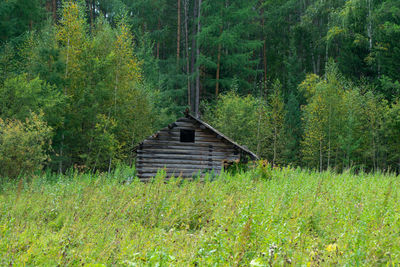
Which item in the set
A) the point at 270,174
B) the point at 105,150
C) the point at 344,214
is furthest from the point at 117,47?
the point at 344,214

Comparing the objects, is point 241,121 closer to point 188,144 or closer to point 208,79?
point 208,79

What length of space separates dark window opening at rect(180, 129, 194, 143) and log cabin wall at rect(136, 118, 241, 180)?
457mm

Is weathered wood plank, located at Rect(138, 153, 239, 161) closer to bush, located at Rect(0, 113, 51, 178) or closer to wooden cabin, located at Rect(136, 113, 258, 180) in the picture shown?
wooden cabin, located at Rect(136, 113, 258, 180)

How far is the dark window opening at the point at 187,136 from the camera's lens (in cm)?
2169

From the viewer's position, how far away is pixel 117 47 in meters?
26.0

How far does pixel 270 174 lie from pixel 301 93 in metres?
25.9

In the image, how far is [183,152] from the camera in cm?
2106

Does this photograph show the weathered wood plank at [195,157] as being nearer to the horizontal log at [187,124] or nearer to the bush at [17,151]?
the horizontal log at [187,124]

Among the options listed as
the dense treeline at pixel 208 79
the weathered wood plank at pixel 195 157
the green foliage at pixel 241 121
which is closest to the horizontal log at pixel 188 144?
the weathered wood plank at pixel 195 157

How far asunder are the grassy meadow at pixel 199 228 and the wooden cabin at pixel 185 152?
8620 millimetres

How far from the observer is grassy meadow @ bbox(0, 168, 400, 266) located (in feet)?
17.0

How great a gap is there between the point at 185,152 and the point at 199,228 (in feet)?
41.2

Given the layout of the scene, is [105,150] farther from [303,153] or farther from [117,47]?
[303,153]

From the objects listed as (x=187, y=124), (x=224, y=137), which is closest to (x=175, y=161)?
(x=187, y=124)
